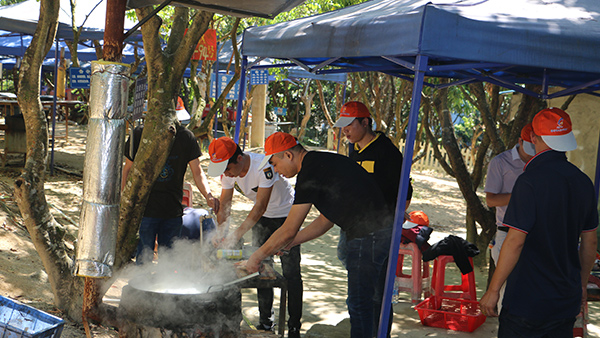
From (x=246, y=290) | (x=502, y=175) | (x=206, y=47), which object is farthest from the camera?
(x=206, y=47)

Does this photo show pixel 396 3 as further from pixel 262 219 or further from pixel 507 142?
pixel 507 142

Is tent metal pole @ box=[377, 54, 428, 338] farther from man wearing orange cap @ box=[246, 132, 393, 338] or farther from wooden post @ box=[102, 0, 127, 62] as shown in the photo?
wooden post @ box=[102, 0, 127, 62]

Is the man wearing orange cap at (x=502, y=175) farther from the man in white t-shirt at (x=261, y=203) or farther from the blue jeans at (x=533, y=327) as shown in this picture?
the man in white t-shirt at (x=261, y=203)

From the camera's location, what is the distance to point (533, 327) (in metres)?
2.87

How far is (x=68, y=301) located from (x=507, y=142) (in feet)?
17.9

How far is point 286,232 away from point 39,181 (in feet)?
5.55

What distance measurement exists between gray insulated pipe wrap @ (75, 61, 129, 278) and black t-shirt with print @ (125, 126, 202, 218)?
1785mm

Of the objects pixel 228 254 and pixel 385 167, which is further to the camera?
pixel 385 167

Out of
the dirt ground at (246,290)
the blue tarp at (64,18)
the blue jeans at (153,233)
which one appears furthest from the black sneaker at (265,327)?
the blue tarp at (64,18)

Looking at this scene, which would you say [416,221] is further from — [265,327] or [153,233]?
[153,233]

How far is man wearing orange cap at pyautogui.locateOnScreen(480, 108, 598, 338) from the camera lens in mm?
2789

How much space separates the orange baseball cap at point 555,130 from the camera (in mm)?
2873

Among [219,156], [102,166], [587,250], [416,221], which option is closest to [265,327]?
[219,156]

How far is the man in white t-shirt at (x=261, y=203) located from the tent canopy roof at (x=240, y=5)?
38.1 inches
